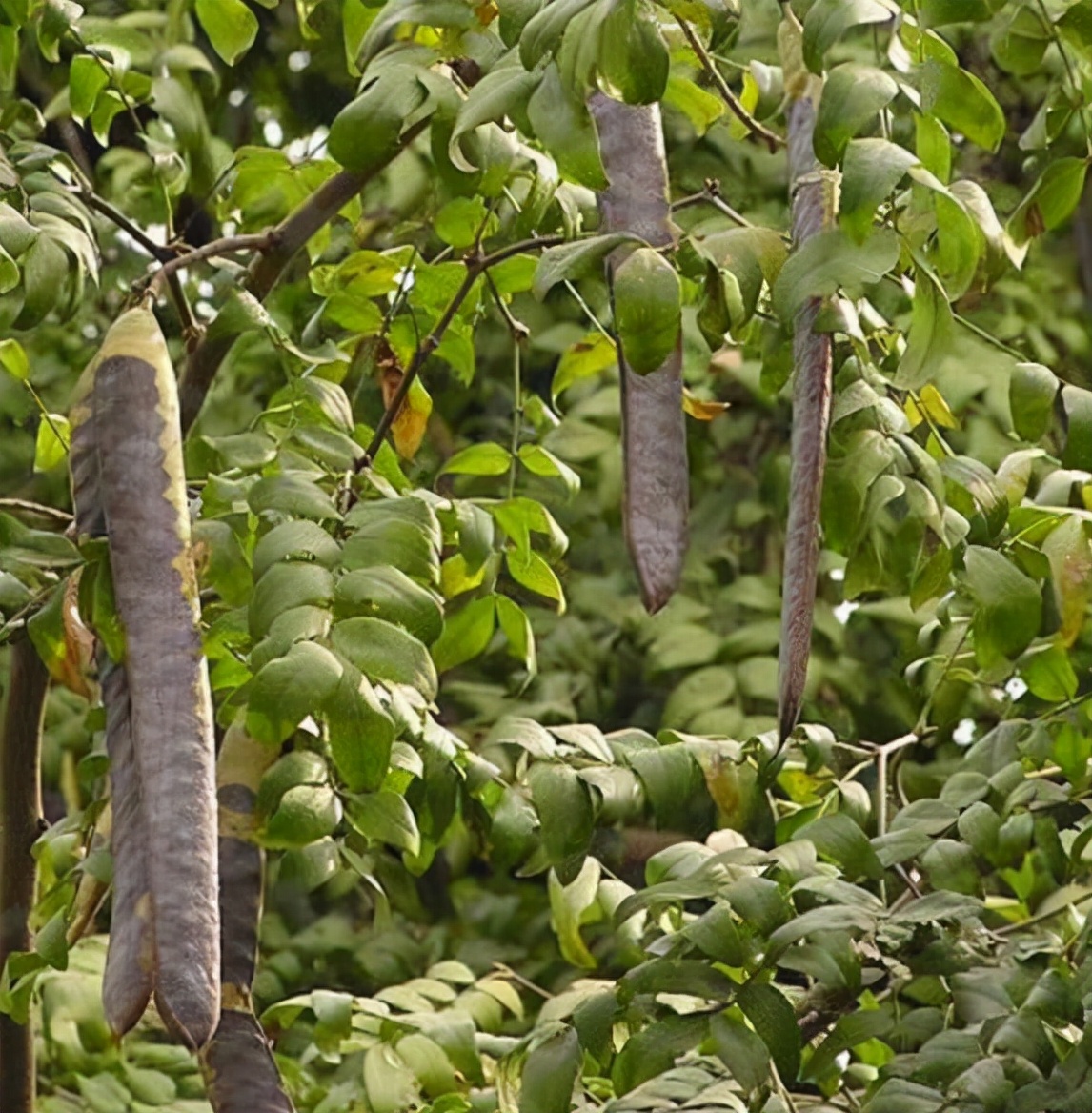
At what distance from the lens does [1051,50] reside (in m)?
1.19

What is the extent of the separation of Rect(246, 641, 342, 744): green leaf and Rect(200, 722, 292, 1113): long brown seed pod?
16 centimetres

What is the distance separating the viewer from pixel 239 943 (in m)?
1.11

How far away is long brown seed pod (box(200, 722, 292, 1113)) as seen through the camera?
1.07 meters

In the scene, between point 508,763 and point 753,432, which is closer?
point 508,763

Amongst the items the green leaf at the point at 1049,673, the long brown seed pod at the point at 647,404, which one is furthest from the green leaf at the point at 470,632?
the long brown seed pod at the point at 647,404

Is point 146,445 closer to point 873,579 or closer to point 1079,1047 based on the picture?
point 873,579

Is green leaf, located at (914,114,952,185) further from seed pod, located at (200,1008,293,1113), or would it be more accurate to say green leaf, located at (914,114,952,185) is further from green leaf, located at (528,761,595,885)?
seed pod, located at (200,1008,293,1113)

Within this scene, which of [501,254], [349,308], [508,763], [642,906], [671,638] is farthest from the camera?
[671,638]

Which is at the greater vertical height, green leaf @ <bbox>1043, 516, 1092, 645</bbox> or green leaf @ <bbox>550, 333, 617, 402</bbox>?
green leaf @ <bbox>550, 333, 617, 402</bbox>

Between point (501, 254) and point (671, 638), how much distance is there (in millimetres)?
1509

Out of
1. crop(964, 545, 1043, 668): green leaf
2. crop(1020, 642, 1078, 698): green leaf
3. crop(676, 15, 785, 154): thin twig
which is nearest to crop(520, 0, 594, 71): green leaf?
crop(676, 15, 785, 154): thin twig

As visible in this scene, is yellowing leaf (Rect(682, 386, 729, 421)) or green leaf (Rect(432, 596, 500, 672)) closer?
yellowing leaf (Rect(682, 386, 729, 421))

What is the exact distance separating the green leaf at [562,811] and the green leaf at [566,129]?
377 millimetres

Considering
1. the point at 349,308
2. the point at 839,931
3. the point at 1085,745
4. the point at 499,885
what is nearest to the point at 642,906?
the point at 839,931
